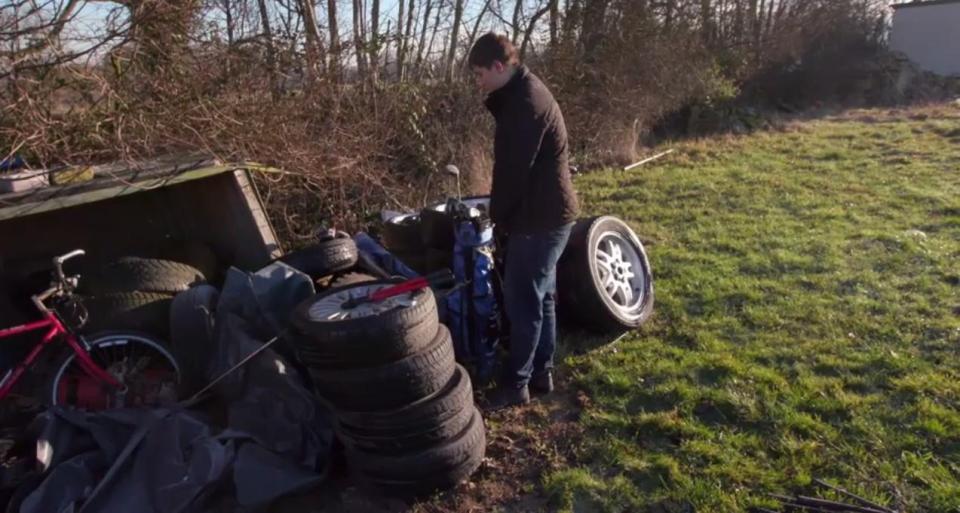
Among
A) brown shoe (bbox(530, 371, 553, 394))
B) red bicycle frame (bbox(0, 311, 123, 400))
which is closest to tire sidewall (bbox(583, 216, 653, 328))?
brown shoe (bbox(530, 371, 553, 394))

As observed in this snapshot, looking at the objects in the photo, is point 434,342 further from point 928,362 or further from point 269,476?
point 928,362

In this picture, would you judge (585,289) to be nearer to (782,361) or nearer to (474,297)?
(474,297)

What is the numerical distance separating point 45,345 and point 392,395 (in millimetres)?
2259

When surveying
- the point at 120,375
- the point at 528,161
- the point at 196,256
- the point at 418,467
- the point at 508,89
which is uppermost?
the point at 508,89

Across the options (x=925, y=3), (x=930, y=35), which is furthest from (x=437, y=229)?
(x=925, y=3)

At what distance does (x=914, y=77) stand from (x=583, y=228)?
23.3 meters

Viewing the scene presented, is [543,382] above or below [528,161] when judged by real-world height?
below

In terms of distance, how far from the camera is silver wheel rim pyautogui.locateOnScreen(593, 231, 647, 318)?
5372 mm

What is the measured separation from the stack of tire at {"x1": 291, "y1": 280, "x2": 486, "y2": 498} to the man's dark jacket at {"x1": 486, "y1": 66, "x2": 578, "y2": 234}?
88 cm

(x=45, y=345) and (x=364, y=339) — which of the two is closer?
(x=364, y=339)

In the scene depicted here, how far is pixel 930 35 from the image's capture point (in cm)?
2788

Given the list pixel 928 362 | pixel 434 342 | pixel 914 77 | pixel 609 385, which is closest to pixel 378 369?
pixel 434 342

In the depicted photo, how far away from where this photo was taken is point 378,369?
3.45 metres

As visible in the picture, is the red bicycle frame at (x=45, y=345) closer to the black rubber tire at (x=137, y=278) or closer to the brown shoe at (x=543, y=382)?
the black rubber tire at (x=137, y=278)
